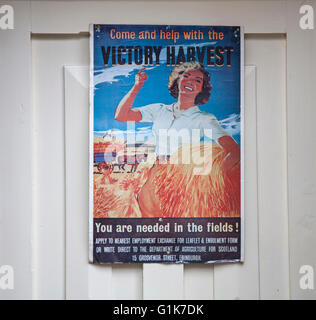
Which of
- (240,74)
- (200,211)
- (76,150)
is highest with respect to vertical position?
(240,74)

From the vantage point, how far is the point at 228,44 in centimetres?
186

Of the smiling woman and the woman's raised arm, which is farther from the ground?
the woman's raised arm

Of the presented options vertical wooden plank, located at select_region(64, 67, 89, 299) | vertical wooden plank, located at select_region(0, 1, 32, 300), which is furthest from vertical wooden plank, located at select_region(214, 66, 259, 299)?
vertical wooden plank, located at select_region(0, 1, 32, 300)

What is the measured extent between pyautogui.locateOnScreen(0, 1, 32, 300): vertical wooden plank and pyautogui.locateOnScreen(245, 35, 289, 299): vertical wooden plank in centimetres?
100

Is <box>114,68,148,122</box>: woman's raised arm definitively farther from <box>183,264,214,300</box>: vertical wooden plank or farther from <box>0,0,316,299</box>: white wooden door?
<box>183,264,214,300</box>: vertical wooden plank

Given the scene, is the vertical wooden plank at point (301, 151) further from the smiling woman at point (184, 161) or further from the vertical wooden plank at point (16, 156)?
the vertical wooden plank at point (16, 156)

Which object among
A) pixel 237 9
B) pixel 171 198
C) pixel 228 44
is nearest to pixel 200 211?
pixel 171 198

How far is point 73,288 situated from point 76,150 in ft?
1.98

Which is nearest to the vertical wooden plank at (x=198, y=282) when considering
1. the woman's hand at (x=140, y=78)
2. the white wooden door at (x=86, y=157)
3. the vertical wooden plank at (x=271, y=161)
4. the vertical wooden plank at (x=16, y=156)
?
the white wooden door at (x=86, y=157)

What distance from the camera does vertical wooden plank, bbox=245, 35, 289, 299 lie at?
1.87 metres

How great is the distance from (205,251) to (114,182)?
0.50 metres

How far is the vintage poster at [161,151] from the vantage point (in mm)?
1832
